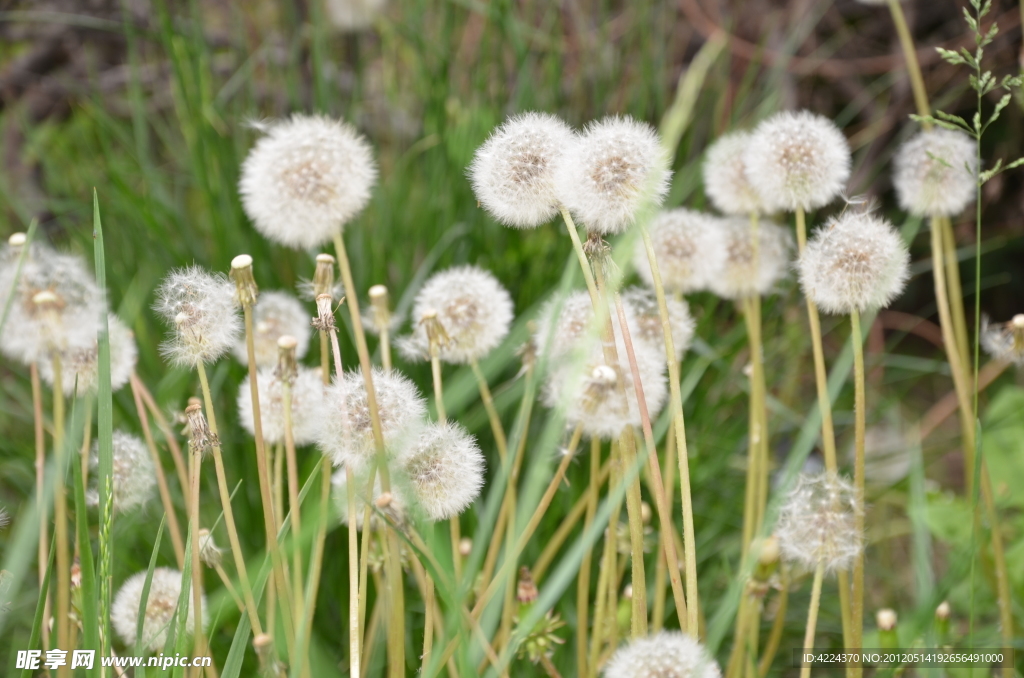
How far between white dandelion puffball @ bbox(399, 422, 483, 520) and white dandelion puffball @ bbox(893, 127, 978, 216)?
0.79 metres

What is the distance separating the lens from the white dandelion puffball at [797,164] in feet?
3.49

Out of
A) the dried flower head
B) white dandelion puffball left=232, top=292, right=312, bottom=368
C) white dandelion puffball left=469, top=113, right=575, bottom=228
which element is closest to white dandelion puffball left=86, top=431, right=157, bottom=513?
white dandelion puffball left=232, top=292, right=312, bottom=368

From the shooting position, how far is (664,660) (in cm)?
75

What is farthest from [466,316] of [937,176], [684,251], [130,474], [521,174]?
[937,176]

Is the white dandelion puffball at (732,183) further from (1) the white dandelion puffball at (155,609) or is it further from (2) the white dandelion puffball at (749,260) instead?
(1) the white dandelion puffball at (155,609)

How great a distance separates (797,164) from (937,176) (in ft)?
0.94

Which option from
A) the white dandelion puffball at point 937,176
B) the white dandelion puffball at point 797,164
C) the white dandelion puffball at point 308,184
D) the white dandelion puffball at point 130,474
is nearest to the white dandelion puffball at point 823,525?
the white dandelion puffball at point 797,164

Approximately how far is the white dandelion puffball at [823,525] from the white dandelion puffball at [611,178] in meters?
0.37

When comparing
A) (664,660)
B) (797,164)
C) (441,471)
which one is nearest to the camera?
(664,660)

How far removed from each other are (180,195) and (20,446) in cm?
76

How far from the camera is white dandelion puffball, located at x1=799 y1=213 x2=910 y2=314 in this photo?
0.95 metres

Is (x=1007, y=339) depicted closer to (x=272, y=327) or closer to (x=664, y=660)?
(x=664, y=660)

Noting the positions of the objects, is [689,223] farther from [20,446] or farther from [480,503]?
[20,446]

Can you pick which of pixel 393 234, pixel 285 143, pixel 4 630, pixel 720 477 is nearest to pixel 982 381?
pixel 720 477
